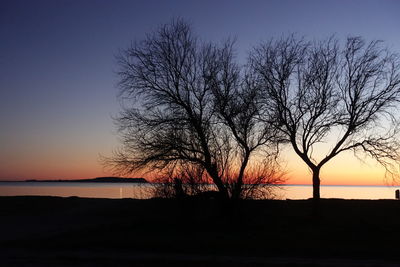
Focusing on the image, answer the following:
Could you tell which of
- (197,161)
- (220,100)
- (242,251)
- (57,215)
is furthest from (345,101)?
(57,215)

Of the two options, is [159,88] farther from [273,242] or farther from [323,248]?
[323,248]

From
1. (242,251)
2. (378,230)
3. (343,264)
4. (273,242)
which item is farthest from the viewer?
(378,230)

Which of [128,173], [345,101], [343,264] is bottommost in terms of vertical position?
[343,264]

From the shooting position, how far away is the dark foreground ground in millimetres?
16062

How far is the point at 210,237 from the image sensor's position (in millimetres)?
20312

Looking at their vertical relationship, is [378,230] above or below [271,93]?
below

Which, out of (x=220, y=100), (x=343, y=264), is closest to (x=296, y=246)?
(x=343, y=264)

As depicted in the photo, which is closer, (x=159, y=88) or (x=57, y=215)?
(x=159, y=88)

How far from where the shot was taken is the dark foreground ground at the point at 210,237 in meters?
16.1

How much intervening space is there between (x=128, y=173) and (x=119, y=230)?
2.93 m

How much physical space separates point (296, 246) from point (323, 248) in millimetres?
1025

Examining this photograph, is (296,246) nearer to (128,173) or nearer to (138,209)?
(128,173)

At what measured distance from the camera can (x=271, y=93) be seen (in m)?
24.7

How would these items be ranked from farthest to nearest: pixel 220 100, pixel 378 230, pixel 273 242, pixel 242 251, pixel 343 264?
1. pixel 220 100
2. pixel 378 230
3. pixel 273 242
4. pixel 242 251
5. pixel 343 264
